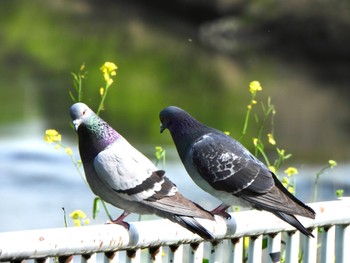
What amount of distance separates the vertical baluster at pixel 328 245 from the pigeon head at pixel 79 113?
3.18 ft

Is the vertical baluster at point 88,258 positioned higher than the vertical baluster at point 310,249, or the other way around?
the vertical baluster at point 310,249

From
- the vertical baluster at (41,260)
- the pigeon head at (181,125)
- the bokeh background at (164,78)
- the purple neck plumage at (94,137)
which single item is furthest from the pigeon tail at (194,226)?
the bokeh background at (164,78)

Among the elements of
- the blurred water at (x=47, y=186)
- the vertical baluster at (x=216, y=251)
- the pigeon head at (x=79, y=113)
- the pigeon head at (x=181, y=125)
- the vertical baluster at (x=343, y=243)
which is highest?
the blurred water at (x=47, y=186)

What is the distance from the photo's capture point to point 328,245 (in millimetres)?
3611

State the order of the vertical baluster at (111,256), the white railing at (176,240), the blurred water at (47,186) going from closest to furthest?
the white railing at (176,240) < the vertical baluster at (111,256) < the blurred water at (47,186)

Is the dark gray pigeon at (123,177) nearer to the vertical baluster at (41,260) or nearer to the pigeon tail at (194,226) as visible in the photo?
the pigeon tail at (194,226)

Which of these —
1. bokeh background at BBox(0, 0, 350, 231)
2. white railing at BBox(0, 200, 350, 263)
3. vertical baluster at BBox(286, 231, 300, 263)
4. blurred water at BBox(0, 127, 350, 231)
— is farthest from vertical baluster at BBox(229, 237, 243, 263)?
bokeh background at BBox(0, 0, 350, 231)

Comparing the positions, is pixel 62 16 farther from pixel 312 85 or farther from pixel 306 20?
pixel 312 85

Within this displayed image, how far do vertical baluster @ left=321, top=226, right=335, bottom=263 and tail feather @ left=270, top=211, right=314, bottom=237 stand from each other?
0.21 metres

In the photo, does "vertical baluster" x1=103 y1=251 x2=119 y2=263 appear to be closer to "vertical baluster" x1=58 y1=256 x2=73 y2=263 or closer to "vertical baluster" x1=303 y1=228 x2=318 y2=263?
"vertical baluster" x1=58 y1=256 x2=73 y2=263

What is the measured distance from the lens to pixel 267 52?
1117 inches

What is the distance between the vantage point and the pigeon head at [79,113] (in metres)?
3.29

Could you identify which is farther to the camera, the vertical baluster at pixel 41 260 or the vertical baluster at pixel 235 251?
the vertical baluster at pixel 235 251

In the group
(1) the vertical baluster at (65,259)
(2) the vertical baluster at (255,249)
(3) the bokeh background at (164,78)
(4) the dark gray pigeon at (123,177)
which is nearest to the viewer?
(1) the vertical baluster at (65,259)
